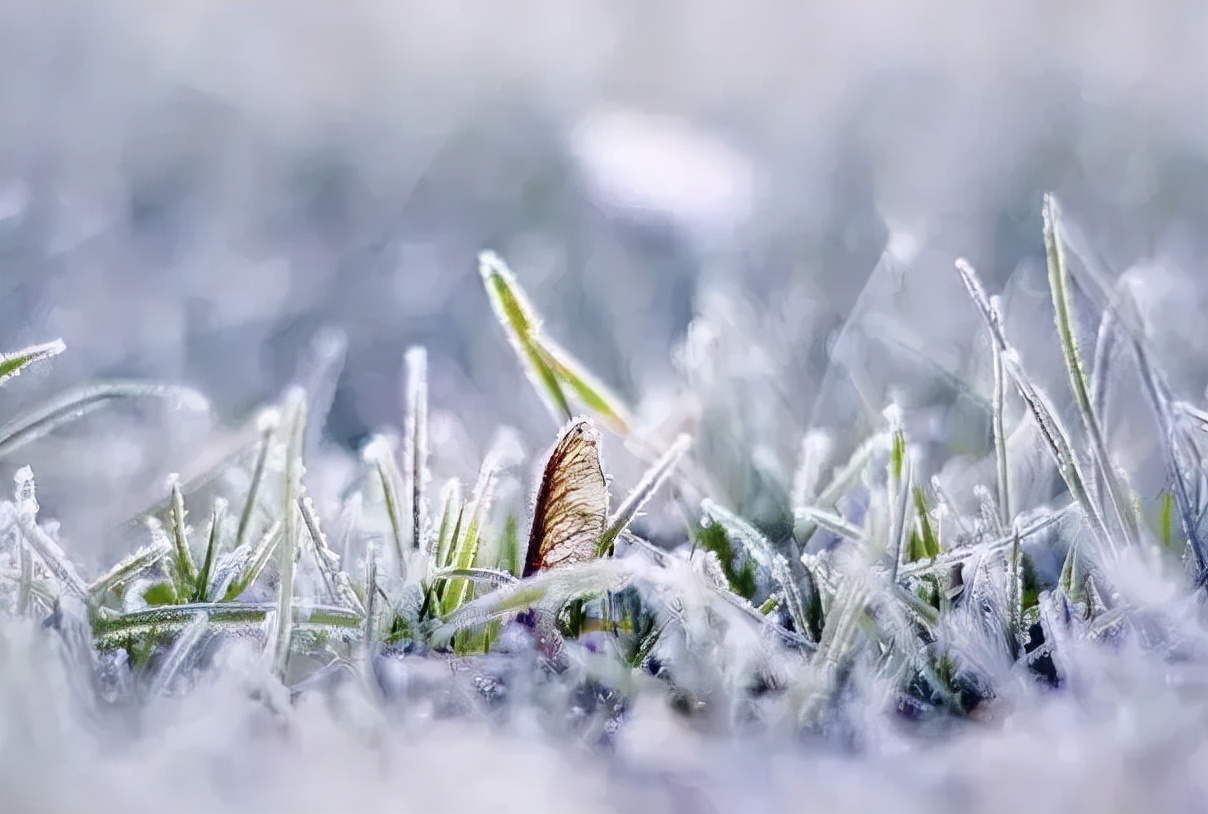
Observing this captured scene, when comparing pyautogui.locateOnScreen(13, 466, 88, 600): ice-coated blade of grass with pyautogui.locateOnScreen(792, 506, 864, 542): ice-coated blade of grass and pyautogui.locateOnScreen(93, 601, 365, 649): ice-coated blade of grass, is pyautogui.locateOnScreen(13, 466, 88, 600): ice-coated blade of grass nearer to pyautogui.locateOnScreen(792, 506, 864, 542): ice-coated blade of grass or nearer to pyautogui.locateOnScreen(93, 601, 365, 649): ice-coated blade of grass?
pyautogui.locateOnScreen(93, 601, 365, 649): ice-coated blade of grass

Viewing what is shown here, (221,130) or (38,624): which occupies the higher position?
(221,130)

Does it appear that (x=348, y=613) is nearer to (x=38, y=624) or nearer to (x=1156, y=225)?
(x=38, y=624)

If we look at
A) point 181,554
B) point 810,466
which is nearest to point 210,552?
point 181,554

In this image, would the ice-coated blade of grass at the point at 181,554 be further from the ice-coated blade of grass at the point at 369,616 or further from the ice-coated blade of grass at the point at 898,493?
the ice-coated blade of grass at the point at 898,493

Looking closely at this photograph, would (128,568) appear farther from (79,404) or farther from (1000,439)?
(1000,439)

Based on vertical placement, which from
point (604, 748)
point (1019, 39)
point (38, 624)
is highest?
point (1019, 39)

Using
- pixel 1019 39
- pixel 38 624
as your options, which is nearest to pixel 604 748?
pixel 38 624
